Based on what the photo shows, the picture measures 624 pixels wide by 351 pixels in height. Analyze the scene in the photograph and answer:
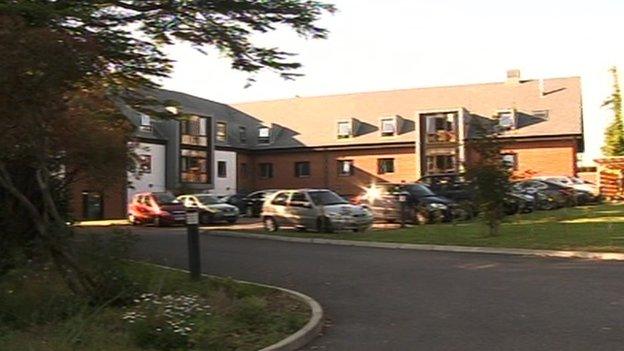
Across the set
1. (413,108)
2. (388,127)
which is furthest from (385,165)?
(413,108)

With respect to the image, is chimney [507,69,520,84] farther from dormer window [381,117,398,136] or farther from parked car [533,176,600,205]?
parked car [533,176,600,205]

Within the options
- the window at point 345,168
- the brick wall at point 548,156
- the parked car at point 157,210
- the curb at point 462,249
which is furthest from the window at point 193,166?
the curb at point 462,249

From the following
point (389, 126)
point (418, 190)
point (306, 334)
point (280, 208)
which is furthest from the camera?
point (389, 126)

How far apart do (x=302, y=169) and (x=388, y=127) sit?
7526 mm

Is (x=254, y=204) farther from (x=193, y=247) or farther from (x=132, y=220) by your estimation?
(x=193, y=247)

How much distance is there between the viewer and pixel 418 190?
29547 millimetres

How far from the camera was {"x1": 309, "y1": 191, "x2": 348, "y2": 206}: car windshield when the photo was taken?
2558 centimetres

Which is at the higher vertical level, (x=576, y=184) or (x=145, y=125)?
(x=145, y=125)

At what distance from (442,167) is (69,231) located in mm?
43744

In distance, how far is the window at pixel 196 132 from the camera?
52219 millimetres

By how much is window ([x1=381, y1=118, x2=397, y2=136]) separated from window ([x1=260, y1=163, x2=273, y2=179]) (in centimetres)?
973

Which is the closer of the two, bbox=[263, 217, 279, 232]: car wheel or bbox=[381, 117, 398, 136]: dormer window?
bbox=[263, 217, 279, 232]: car wheel

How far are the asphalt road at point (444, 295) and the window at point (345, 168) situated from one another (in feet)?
122

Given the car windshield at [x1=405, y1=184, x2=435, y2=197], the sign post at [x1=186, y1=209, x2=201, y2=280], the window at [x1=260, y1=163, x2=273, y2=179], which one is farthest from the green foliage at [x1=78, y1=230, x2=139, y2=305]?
the window at [x1=260, y1=163, x2=273, y2=179]
